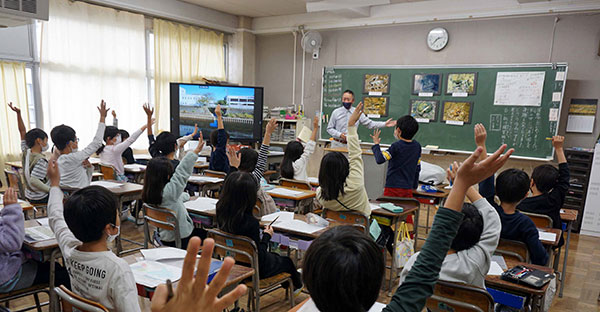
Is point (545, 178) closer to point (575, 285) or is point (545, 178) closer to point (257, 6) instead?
point (575, 285)

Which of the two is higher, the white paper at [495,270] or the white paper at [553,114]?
the white paper at [553,114]

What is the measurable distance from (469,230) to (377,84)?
5.37 m

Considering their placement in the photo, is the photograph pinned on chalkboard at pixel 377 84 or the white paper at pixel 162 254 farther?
the photograph pinned on chalkboard at pixel 377 84

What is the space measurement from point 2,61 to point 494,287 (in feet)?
20.7

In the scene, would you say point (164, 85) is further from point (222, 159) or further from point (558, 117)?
point (558, 117)

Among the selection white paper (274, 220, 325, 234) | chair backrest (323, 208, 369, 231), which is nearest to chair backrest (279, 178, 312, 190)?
chair backrest (323, 208, 369, 231)

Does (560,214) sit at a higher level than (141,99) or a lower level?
lower

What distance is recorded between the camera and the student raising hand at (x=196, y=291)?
1.90 feet

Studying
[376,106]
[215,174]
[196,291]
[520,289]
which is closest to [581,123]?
[376,106]

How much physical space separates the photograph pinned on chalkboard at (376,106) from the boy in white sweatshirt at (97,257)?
18.5ft

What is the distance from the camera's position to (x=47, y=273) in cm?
213

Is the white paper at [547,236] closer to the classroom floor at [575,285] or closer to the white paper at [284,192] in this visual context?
the classroom floor at [575,285]

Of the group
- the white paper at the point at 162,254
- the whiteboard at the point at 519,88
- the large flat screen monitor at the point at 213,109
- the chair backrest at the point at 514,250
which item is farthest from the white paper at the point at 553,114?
the white paper at the point at 162,254

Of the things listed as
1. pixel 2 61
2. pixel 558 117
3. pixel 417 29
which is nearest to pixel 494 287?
pixel 558 117
